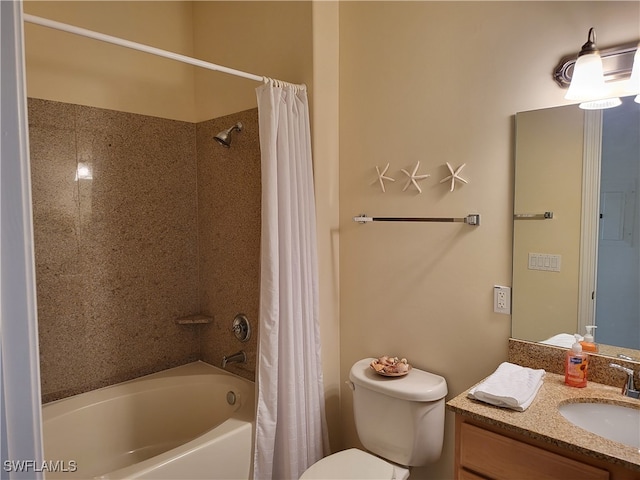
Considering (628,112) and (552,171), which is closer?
(628,112)

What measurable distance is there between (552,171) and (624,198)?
0.82ft

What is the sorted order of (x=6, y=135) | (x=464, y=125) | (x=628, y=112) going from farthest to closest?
(x=464, y=125) < (x=628, y=112) < (x=6, y=135)

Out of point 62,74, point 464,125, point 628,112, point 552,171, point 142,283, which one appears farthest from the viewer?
point 142,283

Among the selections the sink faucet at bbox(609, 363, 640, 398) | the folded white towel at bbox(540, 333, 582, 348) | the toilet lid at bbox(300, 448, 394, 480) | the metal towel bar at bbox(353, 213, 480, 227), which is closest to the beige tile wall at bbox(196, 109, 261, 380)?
the metal towel bar at bbox(353, 213, 480, 227)

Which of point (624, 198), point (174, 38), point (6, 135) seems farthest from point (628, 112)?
point (174, 38)

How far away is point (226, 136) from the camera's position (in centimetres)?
237

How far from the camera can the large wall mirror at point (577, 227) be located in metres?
1.43

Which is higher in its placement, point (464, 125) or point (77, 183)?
point (464, 125)

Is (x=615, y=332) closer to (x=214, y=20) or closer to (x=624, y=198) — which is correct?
(x=624, y=198)

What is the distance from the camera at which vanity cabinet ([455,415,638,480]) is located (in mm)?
1121

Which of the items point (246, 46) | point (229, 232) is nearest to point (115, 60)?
point (246, 46)

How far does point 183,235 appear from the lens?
273 cm

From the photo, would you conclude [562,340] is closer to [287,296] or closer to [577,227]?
[577,227]

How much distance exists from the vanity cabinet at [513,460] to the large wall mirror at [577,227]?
507 mm
